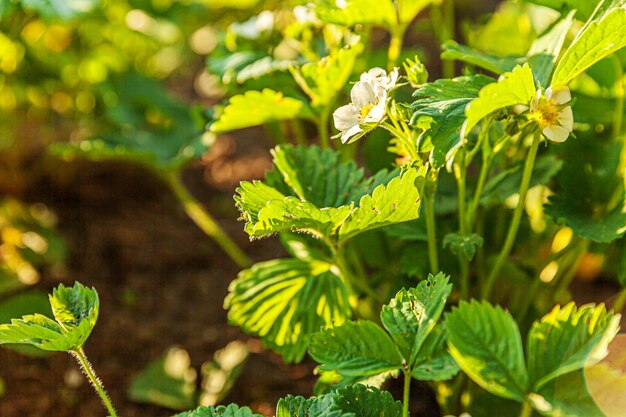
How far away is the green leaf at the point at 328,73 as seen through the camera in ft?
3.39

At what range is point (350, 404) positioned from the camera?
84 centimetres

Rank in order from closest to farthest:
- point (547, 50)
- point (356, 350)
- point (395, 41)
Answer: point (356, 350) < point (547, 50) < point (395, 41)

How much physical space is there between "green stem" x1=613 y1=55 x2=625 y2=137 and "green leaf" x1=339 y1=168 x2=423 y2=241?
1.39 ft

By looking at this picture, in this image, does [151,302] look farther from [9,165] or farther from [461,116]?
[461,116]

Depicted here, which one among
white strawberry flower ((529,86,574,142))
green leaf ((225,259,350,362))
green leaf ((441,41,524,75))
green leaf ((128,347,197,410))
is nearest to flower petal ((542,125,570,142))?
white strawberry flower ((529,86,574,142))

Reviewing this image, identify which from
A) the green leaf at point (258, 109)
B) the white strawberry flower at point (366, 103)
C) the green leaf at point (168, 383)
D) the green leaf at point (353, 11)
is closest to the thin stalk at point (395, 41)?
the green leaf at point (353, 11)

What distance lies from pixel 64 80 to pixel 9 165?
0.78 feet

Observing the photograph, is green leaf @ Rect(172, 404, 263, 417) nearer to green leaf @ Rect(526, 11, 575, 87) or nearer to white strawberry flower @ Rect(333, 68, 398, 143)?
white strawberry flower @ Rect(333, 68, 398, 143)

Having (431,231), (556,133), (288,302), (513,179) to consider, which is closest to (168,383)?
(288,302)

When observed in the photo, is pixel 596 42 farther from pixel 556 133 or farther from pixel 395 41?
pixel 395 41

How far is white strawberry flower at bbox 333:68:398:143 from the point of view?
32.6 inches

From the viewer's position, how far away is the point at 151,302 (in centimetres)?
149

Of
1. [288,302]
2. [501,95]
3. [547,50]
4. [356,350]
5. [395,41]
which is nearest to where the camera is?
[501,95]

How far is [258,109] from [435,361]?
46 cm
